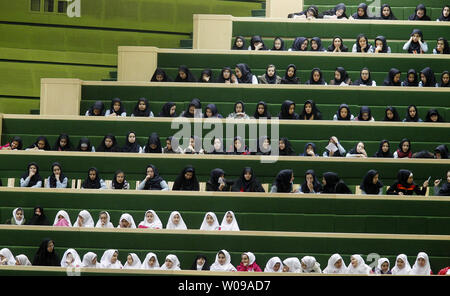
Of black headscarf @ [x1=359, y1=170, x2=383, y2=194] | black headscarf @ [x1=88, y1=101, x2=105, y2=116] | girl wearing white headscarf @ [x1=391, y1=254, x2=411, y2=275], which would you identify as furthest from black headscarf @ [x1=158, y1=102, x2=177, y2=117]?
girl wearing white headscarf @ [x1=391, y1=254, x2=411, y2=275]

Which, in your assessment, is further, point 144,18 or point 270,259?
point 144,18

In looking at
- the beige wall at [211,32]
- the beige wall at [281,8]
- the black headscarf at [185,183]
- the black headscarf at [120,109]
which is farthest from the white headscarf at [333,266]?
the beige wall at [281,8]

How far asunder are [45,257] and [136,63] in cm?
368

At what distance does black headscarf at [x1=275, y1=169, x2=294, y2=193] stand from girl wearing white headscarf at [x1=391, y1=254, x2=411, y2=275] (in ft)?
5.05

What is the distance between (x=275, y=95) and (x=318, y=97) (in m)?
0.52

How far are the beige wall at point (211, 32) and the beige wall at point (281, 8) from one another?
2.82 feet

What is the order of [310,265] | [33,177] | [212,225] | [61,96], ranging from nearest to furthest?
[310,265] → [212,225] → [33,177] → [61,96]

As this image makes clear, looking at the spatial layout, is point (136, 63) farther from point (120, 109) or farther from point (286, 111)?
point (286, 111)

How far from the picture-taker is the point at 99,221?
33.3 feet

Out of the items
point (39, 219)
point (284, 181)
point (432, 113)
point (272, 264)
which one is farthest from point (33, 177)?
point (432, 113)

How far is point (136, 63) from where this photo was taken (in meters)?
12.6
